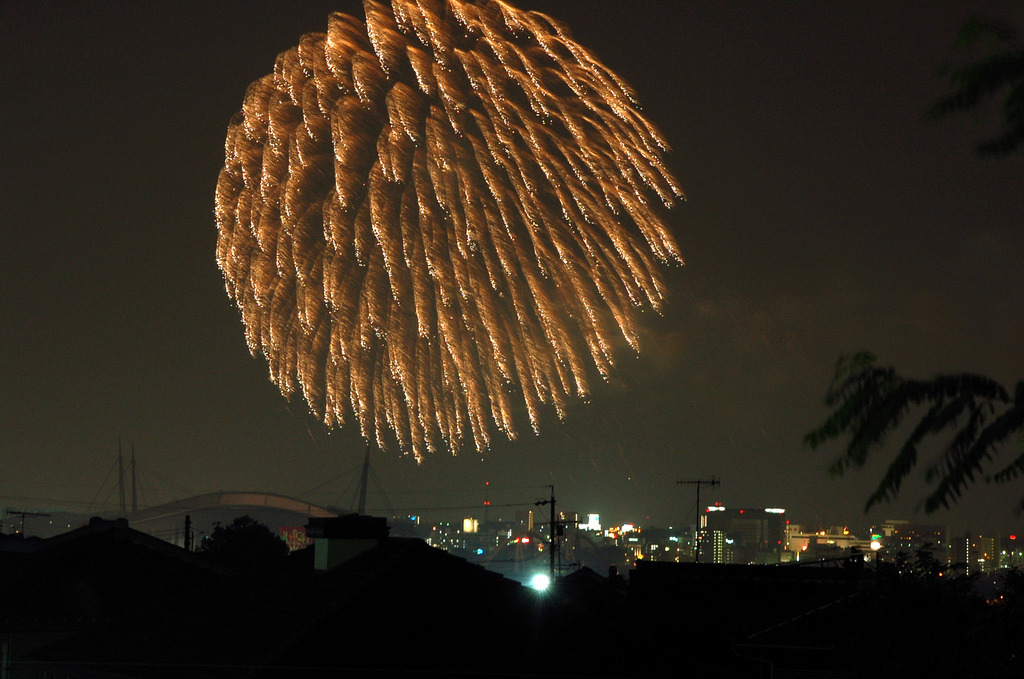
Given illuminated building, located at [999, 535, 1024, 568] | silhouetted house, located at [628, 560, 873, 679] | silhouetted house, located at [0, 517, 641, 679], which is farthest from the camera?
silhouetted house, located at [628, 560, 873, 679]

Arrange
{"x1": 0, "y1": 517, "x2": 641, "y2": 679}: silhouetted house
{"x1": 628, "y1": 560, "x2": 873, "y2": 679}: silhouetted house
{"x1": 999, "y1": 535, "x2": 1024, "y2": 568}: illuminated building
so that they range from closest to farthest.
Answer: {"x1": 0, "y1": 517, "x2": 641, "y2": 679}: silhouetted house < {"x1": 999, "y1": 535, "x2": 1024, "y2": 568}: illuminated building < {"x1": 628, "y1": 560, "x2": 873, "y2": 679}: silhouetted house

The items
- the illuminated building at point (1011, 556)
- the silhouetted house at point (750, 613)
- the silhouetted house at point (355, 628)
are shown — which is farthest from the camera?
the silhouetted house at point (750, 613)

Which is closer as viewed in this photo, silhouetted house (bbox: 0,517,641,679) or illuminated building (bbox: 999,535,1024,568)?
silhouetted house (bbox: 0,517,641,679)

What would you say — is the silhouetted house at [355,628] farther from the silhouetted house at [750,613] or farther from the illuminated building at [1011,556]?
the illuminated building at [1011,556]

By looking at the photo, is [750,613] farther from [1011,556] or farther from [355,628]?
[355,628]

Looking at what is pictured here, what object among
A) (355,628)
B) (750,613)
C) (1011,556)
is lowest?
(750,613)

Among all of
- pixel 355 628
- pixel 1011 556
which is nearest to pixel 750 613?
pixel 1011 556

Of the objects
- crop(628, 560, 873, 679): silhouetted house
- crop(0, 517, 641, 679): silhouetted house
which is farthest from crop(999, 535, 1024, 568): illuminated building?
crop(0, 517, 641, 679): silhouetted house

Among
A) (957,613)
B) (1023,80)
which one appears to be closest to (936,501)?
(1023,80)

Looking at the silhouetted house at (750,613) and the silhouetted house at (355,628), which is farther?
the silhouetted house at (750,613)

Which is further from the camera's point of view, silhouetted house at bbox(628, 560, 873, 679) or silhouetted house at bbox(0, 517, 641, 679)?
silhouetted house at bbox(628, 560, 873, 679)

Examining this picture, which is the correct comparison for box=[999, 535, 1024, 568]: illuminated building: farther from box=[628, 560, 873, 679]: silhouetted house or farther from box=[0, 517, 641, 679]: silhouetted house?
box=[0, 517, 641, 679]: silhouetted house

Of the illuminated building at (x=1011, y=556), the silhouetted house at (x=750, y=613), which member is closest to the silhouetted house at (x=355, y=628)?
the silhouetted house at (x=750, y=613)

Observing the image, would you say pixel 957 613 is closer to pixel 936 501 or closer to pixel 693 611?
pixel 693 611
